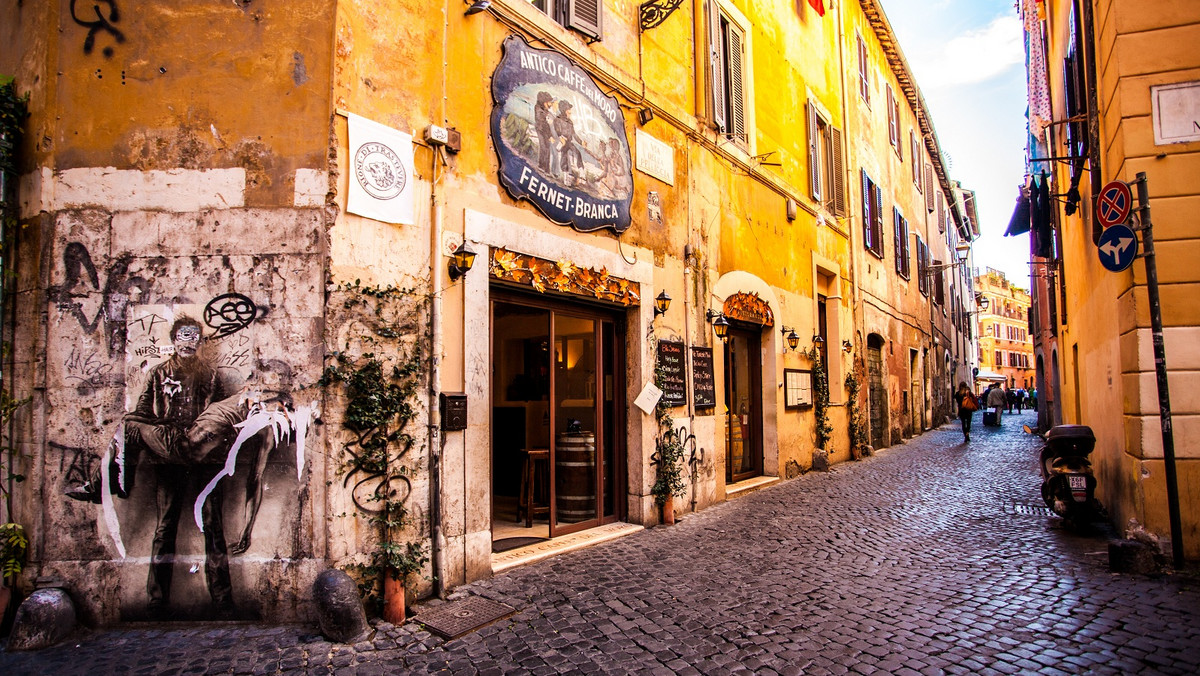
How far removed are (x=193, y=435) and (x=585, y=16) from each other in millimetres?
5344

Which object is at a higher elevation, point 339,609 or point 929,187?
point 929,187

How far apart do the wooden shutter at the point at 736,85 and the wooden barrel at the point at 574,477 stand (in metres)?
5.25

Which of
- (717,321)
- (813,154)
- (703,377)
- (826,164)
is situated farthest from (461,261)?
(826,164)

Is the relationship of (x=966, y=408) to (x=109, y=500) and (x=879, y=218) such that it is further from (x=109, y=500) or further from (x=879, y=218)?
(x=109, y=500)

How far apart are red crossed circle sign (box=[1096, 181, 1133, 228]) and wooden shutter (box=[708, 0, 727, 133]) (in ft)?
15.7

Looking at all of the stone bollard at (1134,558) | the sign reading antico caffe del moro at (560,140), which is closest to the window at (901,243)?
the sign reading antico caffe del moro at (560,140)

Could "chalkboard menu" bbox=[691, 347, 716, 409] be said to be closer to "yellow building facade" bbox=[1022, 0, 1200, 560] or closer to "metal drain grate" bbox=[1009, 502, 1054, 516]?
"metal drain grate" bbox=[1009, 502, 1054, 516]

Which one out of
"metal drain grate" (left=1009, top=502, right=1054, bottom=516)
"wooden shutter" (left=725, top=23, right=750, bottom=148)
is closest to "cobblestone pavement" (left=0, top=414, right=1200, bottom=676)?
"metal drain grate" (left=1009, top=502, right=1054, bottom=516)

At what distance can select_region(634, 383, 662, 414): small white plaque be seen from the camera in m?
7.05

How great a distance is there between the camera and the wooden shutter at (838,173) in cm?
1329

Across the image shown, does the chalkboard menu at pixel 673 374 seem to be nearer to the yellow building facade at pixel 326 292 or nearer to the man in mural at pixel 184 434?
the yellow building facade at pixel 326 292

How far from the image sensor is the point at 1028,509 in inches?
303

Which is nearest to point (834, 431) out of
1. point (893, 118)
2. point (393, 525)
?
point (393, 525)

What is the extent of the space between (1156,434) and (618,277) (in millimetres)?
4766
